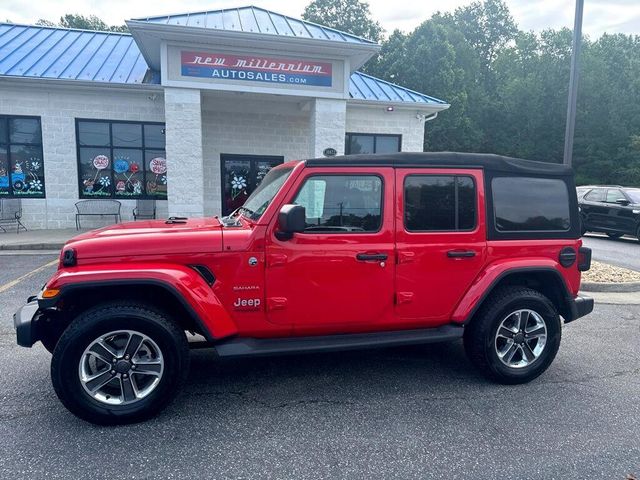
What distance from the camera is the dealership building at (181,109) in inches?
412

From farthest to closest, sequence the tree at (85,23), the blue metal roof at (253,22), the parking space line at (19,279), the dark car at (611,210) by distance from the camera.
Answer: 1. the tree at (85,23)
2. the dark car at (611,210)
3. the blue metal roof at (253,22)
4. the parking space line at (19,279)

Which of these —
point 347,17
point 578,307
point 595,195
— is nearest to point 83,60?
point 578,307

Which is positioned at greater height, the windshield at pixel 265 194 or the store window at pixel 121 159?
the store window at pixel 121 159

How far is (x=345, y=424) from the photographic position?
3.15 metres

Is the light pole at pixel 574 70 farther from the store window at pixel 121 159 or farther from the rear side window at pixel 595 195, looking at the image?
the store window at pixel 121 159

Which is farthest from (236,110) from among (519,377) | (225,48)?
(519,377)

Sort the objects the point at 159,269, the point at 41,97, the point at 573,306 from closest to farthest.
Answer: the point at 159,269 → the point at 573,306 → the point at 41,97

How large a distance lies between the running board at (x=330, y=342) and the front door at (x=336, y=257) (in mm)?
76

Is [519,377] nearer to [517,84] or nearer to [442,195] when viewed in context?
[442,195]

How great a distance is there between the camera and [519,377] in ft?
12.5

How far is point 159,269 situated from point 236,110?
1110cm

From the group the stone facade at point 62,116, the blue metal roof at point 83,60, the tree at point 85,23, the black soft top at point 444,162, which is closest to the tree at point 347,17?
the tree at point 85,23

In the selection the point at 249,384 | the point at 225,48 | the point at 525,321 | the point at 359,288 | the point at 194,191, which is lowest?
the point at 249,384

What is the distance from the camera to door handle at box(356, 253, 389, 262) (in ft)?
11.4
